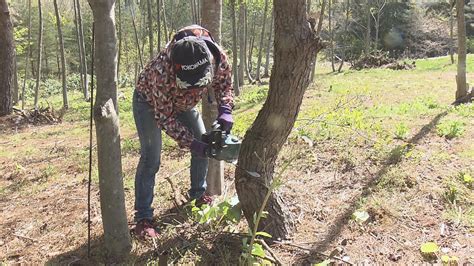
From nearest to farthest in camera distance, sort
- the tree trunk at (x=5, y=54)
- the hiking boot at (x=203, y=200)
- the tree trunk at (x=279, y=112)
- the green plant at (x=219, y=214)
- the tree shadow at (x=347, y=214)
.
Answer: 1. the tree trunk at (x=279, y=112)
2. the tree shadow at (x=347, y=214)
3. the green plant at (x=219, y=214)
4. the hiking boot at (x=203, y=200)
5. the tree trunk at (x=5, y=54)

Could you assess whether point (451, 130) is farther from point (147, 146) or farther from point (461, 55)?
point (147, 146)

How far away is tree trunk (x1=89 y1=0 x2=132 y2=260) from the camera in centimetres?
273

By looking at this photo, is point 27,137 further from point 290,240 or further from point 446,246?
point 446,246

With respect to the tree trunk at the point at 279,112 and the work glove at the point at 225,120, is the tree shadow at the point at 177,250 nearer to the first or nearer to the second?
the tree trunk at the point at 279,112

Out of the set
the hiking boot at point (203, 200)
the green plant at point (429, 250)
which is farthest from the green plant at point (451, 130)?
the hiking boot at point (203, 200)

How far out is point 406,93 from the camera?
11.8 metres

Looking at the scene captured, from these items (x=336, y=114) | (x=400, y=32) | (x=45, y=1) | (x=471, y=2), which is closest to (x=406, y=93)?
(x=336, y=114)

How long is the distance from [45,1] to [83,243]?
52.8 meters

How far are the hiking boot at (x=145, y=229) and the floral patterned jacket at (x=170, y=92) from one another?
0.76 metres

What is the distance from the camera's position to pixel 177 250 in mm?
3008

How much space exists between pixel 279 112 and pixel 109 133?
3.80 feet

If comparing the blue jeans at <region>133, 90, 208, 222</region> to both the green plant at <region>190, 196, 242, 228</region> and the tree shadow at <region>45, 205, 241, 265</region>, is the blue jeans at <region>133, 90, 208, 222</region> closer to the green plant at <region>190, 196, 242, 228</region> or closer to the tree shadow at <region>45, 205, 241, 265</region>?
the tree shadow at <region>45, 205, 241, 265</region>

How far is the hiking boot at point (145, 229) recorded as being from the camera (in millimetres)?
3258

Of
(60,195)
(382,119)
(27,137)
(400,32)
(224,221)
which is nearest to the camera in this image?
(224,221)
